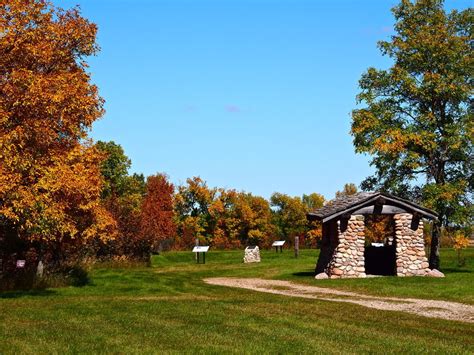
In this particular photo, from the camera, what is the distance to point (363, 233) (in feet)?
102

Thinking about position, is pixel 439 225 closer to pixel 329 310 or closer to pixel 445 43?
pixel 445 43

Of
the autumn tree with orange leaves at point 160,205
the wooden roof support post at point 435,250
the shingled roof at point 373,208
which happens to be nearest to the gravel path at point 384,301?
the shingled roof at point 373,208

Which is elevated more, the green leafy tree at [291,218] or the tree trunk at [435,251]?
the green leafy tree at [291,218]

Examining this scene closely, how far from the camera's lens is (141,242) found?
1788 inches

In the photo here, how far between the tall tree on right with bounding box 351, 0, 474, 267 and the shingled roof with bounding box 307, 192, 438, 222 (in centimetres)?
183

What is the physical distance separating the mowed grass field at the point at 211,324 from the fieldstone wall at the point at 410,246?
6.62m

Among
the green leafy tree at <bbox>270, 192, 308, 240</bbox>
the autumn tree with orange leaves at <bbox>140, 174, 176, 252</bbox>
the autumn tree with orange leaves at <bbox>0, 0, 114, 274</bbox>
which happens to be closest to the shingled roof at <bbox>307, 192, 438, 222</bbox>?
the autumn tree with orange leaves at <bbox>0, 0, 114, 274</bbox>

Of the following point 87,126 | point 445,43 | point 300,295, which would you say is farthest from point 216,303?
point 445,43

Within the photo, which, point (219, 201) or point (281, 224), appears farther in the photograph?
point (281, 224)

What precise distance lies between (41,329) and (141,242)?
3188 centimetres

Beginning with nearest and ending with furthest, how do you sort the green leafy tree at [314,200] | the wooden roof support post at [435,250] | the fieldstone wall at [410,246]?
the fieldstone wall at [410,246], the wooden roof support post at [435,250], the green leafy tree at [314,200]

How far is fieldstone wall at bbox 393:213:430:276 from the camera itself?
31156mm

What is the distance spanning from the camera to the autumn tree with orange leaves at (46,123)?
20.2 meters

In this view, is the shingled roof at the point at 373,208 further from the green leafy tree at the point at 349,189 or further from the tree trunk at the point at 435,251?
the green leafy tree at the point at 349,189
